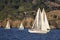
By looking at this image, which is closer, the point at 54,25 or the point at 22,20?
the point at 54,25

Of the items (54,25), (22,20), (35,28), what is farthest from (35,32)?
(22,20)

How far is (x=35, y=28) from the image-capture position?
114750 millimetres

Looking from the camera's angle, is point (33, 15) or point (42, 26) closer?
point (42, 26)

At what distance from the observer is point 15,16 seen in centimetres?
19675

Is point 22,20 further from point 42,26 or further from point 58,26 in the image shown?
point 42,26

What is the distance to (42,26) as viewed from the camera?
116500mm

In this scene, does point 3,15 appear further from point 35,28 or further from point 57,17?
point 35,28

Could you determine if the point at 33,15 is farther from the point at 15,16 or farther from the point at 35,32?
the point at 35,32

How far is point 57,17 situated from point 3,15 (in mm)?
37613

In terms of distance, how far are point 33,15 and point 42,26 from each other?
7676 cm

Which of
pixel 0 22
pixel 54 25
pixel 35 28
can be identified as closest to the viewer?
pixel 35 28

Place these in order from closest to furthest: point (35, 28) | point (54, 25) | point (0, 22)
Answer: point (35, 28)
point (54, 25)
point (0, 22)

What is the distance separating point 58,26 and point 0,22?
127ft

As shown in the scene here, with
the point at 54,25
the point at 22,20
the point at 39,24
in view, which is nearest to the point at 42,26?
the point at 39,24
